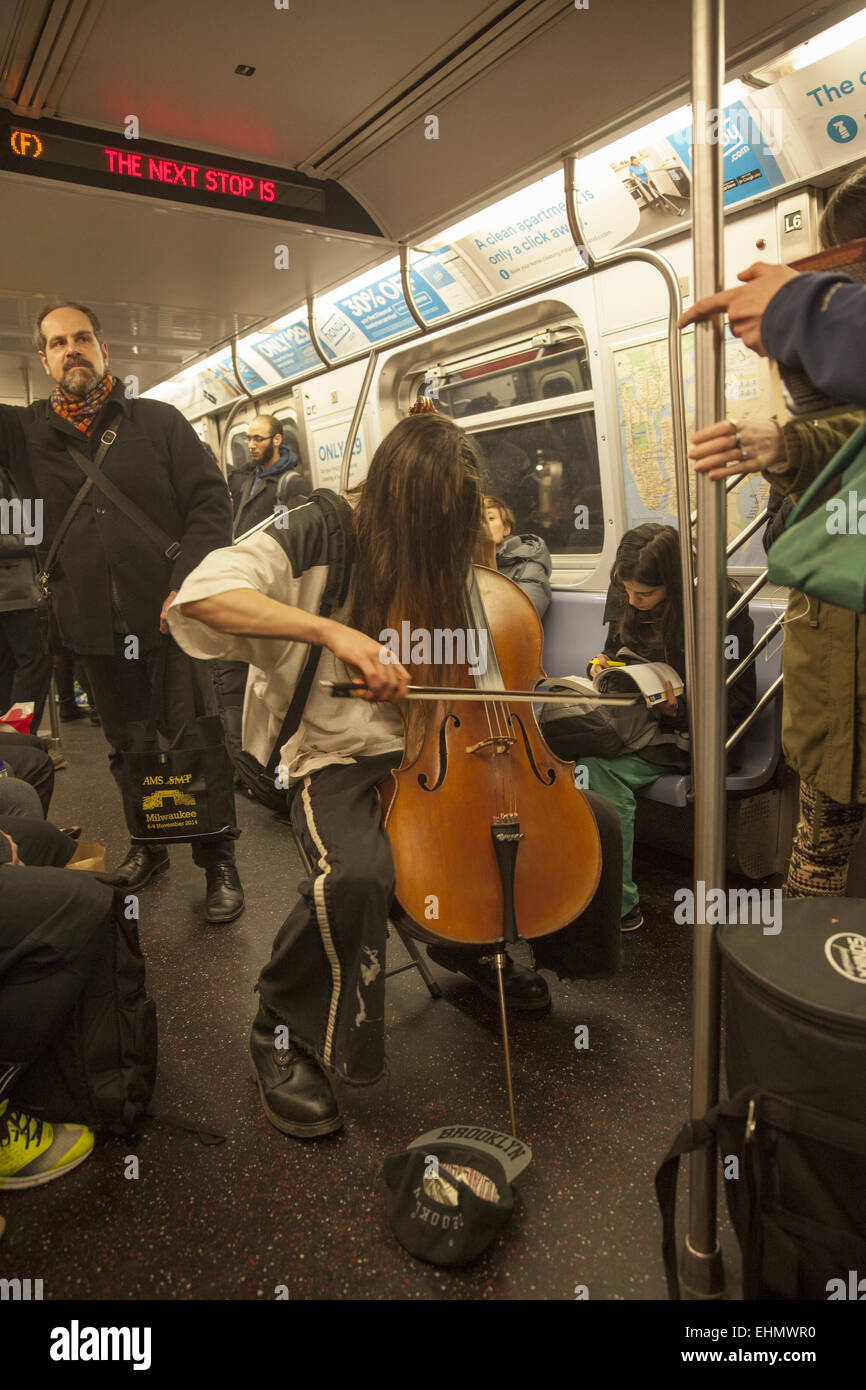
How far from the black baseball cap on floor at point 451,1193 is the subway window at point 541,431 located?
3.64 meters

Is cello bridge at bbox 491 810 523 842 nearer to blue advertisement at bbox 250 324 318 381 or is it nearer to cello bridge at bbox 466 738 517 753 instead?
cello bridge at bbox 466 738 517 753

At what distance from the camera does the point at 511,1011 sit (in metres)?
2.66

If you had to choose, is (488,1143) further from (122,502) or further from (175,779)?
(122,502)

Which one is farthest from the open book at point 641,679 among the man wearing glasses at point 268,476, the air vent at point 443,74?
the man wearing glasses at point 268,476

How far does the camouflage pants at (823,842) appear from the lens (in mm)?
2135

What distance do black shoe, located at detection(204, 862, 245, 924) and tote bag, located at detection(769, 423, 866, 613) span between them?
2.76 m

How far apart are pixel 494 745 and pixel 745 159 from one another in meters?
Answer: 2.82

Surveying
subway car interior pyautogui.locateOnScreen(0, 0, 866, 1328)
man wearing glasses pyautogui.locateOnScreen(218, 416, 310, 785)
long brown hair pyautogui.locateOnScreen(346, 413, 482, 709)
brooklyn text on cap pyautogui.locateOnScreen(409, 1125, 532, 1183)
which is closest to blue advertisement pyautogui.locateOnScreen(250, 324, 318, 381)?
man wearing glasses pyautogui.locateOnScreen(218, 416, 310, 785)

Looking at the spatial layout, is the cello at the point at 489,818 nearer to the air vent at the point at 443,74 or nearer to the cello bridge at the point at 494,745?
the cello bridge at the point at 494,745

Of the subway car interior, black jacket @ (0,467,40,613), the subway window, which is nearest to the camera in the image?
the subway car interior

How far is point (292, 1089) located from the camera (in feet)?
7.11

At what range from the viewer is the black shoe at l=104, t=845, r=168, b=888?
3.79 meters

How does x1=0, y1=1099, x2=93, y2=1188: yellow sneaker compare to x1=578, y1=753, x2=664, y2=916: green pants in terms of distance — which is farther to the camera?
x1=578, y1=753, x2=664, y2=916: green pants
